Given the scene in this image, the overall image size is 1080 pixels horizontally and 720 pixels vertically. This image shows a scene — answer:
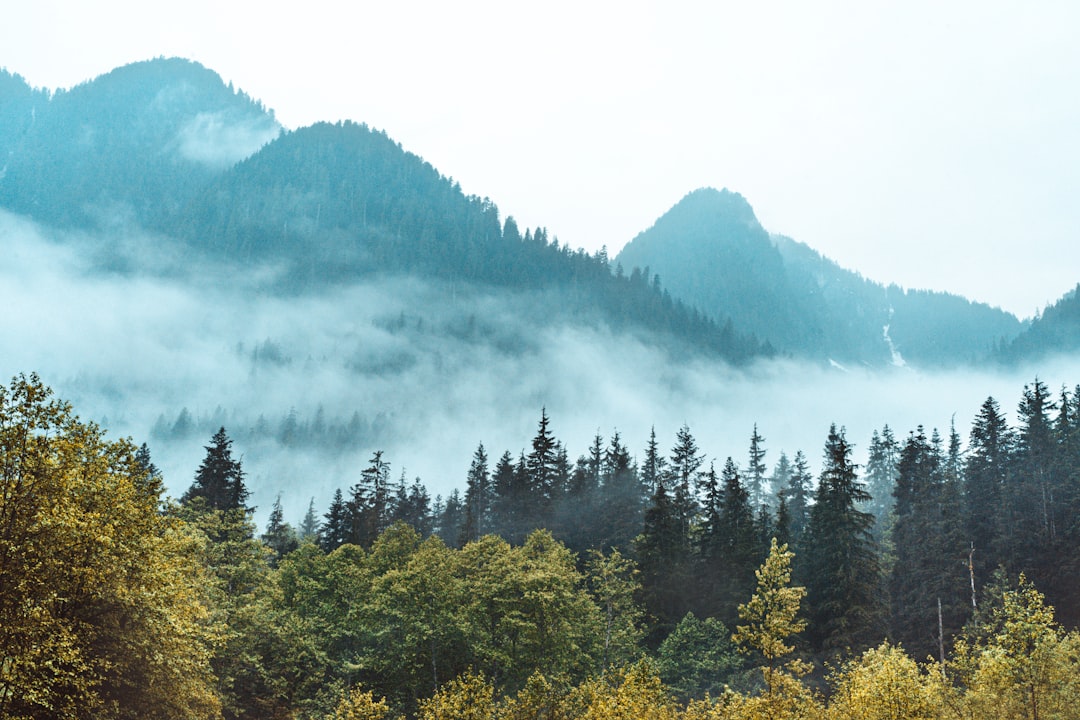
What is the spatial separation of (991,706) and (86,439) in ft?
131

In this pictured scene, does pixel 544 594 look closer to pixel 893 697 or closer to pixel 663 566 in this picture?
pixel 663 566

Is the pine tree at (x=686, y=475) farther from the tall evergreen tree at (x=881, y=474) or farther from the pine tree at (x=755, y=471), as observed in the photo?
the tall evergreen tree at (x=881, y=474)

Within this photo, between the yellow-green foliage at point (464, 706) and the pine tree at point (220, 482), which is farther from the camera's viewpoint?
the pine tree at point (220, 482)

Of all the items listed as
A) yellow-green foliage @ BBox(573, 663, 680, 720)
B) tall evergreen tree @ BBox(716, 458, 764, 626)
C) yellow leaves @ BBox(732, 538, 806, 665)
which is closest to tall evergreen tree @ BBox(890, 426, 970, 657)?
tall evergreen tree @ BBox(716, 458, 764, 626)

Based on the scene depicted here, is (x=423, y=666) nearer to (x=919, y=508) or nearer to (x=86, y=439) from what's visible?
(x=86, y=439)

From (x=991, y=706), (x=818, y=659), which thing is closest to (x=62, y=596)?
(x=991, y=706)

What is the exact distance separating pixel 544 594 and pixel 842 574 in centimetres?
3037

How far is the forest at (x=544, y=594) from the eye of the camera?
27.1 metres

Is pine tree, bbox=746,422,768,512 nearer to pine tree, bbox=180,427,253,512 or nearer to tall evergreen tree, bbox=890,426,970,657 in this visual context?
tall evergreen tree, bbox=890,426,970,657

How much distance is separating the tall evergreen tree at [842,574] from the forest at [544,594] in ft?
0.90

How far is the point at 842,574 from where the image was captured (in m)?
68.5

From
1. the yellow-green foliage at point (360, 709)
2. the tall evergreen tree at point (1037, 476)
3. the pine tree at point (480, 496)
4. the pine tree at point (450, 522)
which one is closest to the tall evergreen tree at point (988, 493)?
the tall evergreen tree at point (1037, 476)

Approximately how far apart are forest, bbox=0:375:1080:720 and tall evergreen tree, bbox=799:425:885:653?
0.27 meters

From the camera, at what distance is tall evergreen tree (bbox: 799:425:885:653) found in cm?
6644
